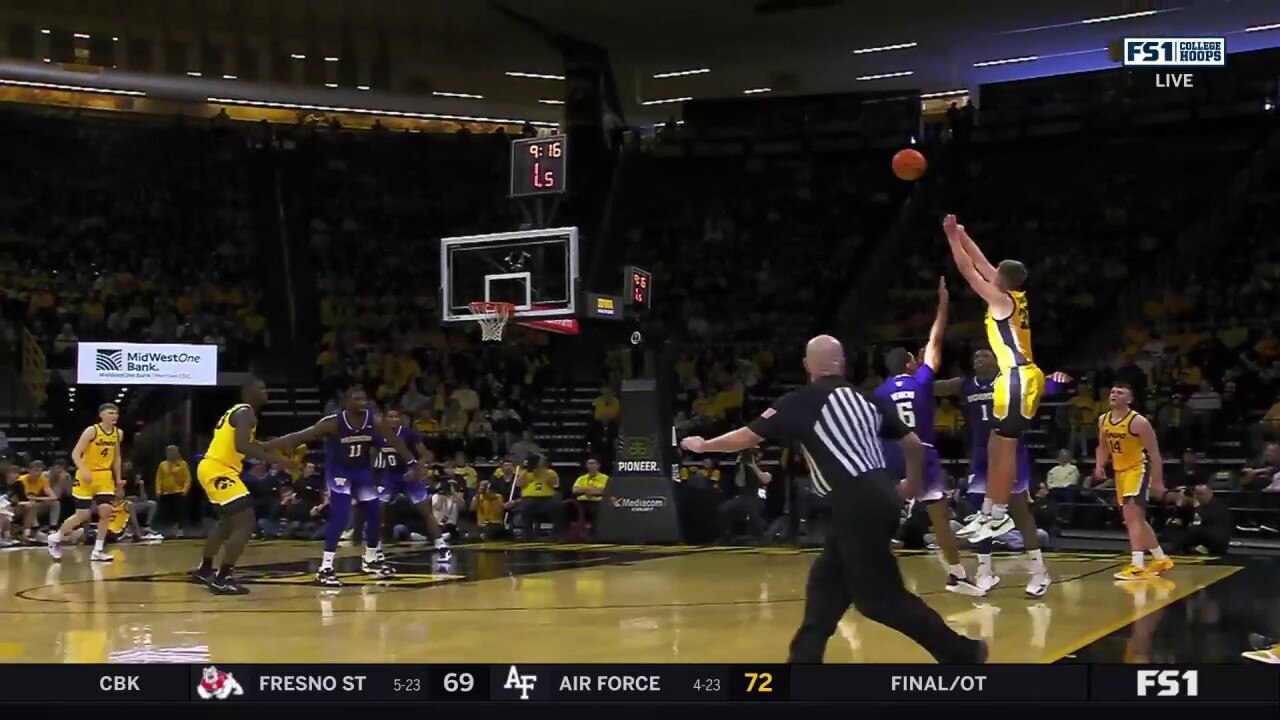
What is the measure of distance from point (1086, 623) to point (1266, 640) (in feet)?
3.97

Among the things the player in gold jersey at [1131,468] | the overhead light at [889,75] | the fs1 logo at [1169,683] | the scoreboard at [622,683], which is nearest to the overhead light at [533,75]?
the overhead light at [889,75]

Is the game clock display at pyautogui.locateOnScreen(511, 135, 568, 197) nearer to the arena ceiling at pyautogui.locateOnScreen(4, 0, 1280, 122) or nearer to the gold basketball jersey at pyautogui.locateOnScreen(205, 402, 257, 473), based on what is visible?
the arena ceiling at pyautogui.locateOnScreen(4, 0, 1280, 122)

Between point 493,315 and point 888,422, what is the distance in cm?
1068

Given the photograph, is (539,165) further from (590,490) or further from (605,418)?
(605,418)

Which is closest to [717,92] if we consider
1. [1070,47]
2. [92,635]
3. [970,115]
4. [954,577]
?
[970,115]

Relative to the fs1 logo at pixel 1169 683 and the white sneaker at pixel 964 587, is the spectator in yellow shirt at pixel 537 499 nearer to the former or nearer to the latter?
the white sneaker at pixel 964 587

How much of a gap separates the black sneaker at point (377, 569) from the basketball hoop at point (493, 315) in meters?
4.25

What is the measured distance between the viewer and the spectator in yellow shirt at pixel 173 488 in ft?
62.6

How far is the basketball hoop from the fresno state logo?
35.2 feet

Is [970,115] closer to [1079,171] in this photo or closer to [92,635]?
[1079,171]

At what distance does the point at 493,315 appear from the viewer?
1608cm

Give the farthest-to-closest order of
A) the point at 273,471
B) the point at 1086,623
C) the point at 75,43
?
the point at 75,43 < the point at 273,471 < the point at 1086,623

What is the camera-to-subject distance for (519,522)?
56.2ft

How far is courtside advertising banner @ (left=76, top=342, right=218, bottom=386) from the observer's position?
2102 cm
